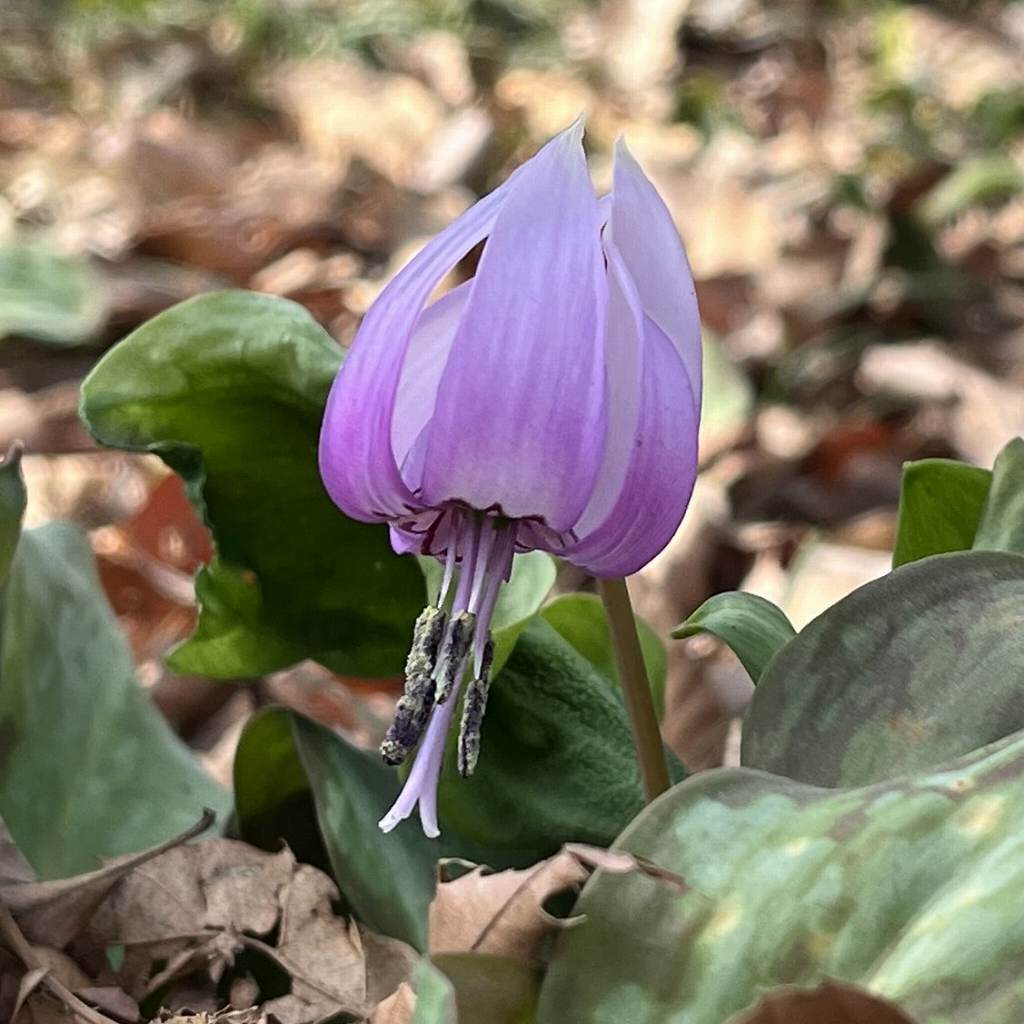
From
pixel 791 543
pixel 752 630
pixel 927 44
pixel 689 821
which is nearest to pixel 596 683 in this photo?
pixel 752 630

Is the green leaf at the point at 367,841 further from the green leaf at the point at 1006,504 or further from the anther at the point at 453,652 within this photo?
the green leaf at the point at 1006,504

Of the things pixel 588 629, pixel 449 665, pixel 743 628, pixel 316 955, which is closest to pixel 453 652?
pixel 449 665

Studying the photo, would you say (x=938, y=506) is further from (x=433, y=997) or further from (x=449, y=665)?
(x=433, y=997)

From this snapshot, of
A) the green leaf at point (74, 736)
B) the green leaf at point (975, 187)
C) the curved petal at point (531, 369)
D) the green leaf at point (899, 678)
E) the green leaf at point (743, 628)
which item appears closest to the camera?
the curved petal at point (531, 369)

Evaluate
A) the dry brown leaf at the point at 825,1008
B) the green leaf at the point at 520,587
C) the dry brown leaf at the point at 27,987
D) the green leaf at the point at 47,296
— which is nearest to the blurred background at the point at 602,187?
the green leaf at the point at 47,296

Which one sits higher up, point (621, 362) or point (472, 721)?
point (621, 362)

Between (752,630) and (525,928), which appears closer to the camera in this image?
(525,928)

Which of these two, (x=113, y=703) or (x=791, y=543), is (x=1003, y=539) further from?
(x=791, y=543)
